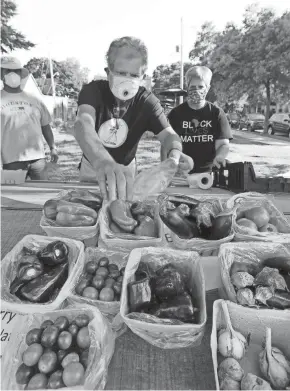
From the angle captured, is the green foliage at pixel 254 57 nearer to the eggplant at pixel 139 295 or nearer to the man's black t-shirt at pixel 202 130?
the man's black t-shirt at pixel 202 130

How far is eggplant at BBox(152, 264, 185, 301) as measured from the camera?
3.92ft

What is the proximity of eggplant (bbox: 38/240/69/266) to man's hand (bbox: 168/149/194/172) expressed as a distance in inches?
38.6

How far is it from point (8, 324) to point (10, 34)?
702 inches

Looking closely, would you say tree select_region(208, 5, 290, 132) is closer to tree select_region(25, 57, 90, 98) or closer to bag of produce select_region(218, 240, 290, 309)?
bag of produce select_region(218, 240, 290, 309)

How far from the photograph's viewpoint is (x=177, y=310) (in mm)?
1117

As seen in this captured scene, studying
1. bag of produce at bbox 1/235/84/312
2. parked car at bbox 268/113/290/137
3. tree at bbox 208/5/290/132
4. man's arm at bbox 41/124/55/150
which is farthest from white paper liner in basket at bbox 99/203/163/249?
parked car at bbox 268/113/290/137

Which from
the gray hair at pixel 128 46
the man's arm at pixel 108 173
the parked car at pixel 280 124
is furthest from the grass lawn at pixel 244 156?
the man's arm at pixel 108 173

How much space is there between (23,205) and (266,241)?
1.60 meters

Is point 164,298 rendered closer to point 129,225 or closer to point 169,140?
point 129,225

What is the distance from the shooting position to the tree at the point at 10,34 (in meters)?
14.8

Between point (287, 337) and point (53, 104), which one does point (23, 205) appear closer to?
point (287, 337)

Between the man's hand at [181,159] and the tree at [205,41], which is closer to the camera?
the man's hand at [181,159]

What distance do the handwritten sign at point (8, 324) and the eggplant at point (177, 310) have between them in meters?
0.46

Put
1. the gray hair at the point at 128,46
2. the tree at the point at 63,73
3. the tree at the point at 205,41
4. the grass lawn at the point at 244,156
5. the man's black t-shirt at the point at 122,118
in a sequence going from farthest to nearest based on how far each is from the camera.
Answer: the tree at the point at 63,73 → the tree at the point at 205,41 → the grass lawn at the point at 244,156 → the man's black t-shirt at the point at 122,118 → the gray hair at the point at 128,46
